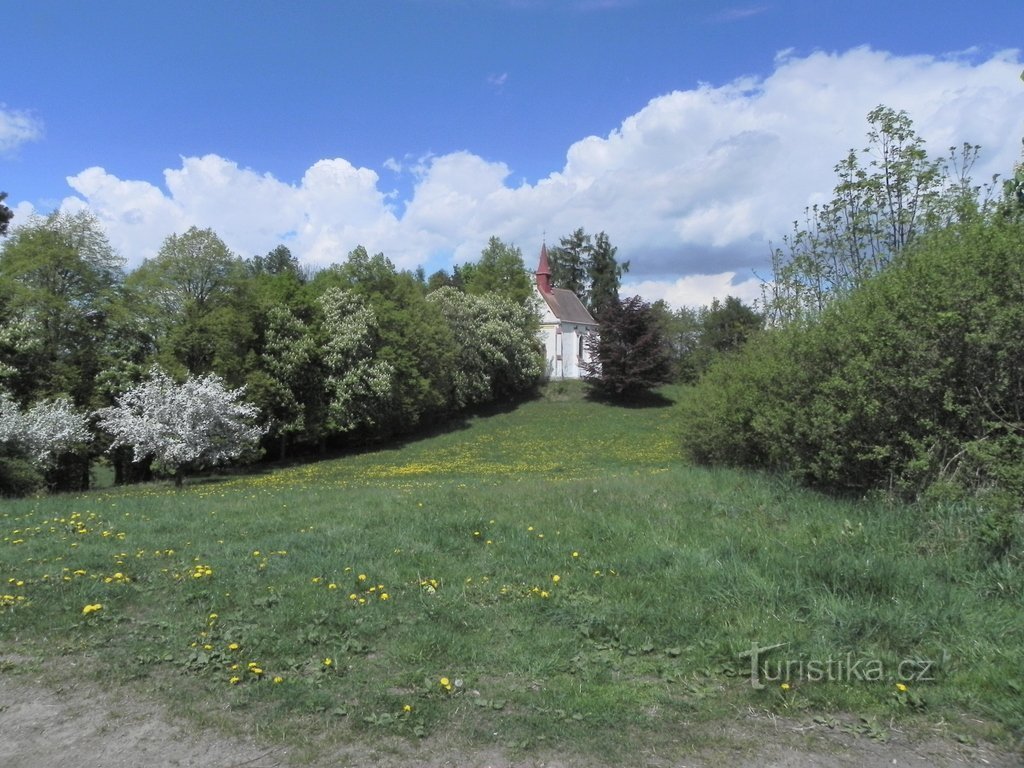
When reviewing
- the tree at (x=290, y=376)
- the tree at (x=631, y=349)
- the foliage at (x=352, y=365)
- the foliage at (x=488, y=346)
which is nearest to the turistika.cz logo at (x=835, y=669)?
the tree at (x=290, y=376)

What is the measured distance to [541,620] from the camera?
19.3 ft

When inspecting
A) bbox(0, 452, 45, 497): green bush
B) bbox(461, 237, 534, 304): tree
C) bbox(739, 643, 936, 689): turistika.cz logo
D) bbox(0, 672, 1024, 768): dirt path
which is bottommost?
bbox(0, 452, 45, 497): green bush

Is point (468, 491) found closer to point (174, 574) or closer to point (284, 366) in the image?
point (174, 574)

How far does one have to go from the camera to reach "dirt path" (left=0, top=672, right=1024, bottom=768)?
12.5ft

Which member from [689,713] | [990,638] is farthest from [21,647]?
[990,638]

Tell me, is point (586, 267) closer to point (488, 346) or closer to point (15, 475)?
point (488, 346)

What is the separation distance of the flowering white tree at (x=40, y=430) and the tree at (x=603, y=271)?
6419 cm

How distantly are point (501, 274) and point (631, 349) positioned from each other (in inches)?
657

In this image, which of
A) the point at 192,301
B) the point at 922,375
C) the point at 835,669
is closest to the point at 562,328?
the point at 192,301

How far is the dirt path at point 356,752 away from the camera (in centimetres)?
382

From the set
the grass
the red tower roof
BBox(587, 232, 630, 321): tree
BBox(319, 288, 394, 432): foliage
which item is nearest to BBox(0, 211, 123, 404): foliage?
BBox(319, 288, 394, 432): foliage

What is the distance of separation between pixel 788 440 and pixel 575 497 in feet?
10.7

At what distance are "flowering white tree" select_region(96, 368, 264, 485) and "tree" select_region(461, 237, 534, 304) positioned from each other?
3519cm

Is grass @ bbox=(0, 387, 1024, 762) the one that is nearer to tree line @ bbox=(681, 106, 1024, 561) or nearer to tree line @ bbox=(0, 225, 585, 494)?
tree line @ bbox=(681, 106, 1024, 561)
